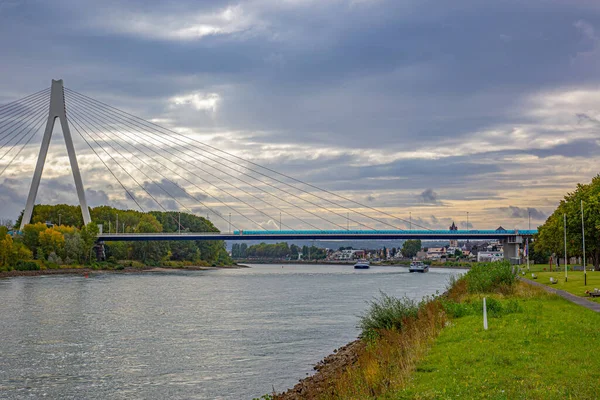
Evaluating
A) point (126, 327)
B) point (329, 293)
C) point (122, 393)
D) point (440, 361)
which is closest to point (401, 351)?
point (440, 361)

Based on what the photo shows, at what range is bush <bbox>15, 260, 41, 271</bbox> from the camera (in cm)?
10106

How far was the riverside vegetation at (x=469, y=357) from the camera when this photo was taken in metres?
13.0

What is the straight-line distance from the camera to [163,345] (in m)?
29.6

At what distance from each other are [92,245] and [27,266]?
17.9 meters

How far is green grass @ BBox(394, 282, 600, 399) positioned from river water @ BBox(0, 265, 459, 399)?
631 centimetres

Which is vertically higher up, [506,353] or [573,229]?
[573,229]

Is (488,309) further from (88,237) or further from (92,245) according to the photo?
(92,245)

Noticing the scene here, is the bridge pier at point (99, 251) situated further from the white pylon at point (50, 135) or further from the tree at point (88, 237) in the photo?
the white pylon at point (50, 135)

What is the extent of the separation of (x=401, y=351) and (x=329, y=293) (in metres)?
44.5

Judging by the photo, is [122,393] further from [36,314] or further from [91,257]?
[91,257]

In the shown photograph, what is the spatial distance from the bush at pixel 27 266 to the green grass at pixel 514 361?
303 ft

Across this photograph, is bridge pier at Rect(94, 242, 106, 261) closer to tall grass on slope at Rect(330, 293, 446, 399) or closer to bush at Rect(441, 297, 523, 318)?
tall grass on slope at Rect(330, 293, 446, 399)

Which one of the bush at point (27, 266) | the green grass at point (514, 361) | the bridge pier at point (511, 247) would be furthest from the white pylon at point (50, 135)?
the bridge pier at point (511, 247)

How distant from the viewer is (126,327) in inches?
1425
